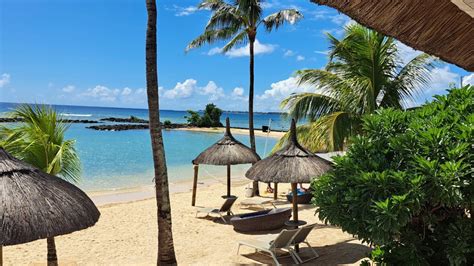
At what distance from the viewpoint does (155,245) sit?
8992 mm

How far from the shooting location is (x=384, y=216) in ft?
9.36

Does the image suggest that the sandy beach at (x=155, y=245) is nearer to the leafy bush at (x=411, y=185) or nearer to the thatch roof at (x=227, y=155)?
the thatch roof at (x=227, y=155)

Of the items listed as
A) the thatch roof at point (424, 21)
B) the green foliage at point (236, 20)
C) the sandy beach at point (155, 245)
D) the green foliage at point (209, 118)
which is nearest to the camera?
the thatch roof at point (424, 21)

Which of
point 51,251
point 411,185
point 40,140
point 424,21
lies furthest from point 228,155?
point 424,21

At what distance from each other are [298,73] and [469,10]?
10205 mm

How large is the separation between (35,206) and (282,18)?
12.9 metres

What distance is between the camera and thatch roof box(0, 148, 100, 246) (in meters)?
3.49

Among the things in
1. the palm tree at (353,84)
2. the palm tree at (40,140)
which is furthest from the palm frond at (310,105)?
the palm tree at (40,140)

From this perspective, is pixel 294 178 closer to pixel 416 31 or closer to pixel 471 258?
pixel 471 258

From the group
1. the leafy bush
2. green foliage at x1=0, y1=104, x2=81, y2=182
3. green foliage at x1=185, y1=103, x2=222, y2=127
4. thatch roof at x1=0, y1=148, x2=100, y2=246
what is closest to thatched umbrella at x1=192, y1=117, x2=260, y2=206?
green foliage at x1=0, y1=104, x2=81, y2=182

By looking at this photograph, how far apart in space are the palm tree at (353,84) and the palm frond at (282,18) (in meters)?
3.55

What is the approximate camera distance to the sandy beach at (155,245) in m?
7.57

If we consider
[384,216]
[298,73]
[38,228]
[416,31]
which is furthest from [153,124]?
[298,73]

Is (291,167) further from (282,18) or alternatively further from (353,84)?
(282,18)
